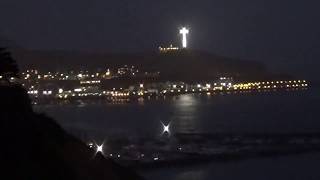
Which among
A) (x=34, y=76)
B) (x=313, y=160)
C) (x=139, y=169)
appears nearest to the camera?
(x=139, y=169)

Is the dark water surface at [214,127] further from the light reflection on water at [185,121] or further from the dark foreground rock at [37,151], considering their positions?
the dark foreground rock at [37,151]

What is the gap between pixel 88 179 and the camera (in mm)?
5051

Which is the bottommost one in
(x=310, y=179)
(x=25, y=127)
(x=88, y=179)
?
(x=310, y=179)

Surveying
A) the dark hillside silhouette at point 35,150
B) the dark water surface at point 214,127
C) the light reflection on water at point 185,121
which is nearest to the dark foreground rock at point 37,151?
the dark hillside silhouette at point 35,150

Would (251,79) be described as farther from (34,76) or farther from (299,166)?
(299,166)

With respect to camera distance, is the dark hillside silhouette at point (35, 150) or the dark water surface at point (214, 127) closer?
the dark hillside silhouette at point (35, 150)

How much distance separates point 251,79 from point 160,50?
381 inches

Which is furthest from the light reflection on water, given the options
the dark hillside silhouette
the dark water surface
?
the dark hillside silhouette

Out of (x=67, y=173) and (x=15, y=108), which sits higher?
(x=15, y=108)

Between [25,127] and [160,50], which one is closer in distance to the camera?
[25,127]

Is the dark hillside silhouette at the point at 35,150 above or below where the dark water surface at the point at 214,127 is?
above

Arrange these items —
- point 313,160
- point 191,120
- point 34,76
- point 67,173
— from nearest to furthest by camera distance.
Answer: point 67,173 → point 313,160 → point 191,120 → point 34,76

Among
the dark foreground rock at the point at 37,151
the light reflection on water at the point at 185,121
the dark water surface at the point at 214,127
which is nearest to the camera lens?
the dark foreground rock at the point at 37,151

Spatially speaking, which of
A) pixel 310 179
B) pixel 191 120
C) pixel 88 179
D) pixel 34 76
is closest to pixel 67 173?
pixel 88 179
